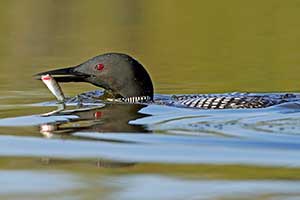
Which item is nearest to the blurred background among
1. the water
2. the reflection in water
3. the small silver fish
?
the water

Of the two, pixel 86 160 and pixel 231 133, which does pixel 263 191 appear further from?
pixel 231 133

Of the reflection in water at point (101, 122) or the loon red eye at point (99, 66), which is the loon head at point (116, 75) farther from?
the reflection in water at point (101, 122)

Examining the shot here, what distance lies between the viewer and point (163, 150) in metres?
7.05

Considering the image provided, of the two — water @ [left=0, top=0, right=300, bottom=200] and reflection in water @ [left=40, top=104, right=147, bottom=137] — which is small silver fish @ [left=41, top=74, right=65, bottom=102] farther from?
reflection in water @ [left=40, top=104, right=147, bottom=137]

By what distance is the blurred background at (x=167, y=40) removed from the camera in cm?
1244

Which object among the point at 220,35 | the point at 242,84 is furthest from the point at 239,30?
the point at 242,84

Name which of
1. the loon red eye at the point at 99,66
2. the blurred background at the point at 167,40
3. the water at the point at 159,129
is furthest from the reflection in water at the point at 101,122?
the blurred background at the point at 167,40

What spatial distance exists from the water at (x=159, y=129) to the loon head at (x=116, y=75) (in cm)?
48

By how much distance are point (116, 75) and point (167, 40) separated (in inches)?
298

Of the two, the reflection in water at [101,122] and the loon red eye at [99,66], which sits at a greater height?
the loon red eye at [99,66]

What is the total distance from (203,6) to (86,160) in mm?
18137

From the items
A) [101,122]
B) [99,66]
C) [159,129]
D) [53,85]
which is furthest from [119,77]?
[159,129]

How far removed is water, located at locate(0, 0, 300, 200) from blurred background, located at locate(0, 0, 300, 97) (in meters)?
0.03

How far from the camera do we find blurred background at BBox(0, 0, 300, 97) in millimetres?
12438
